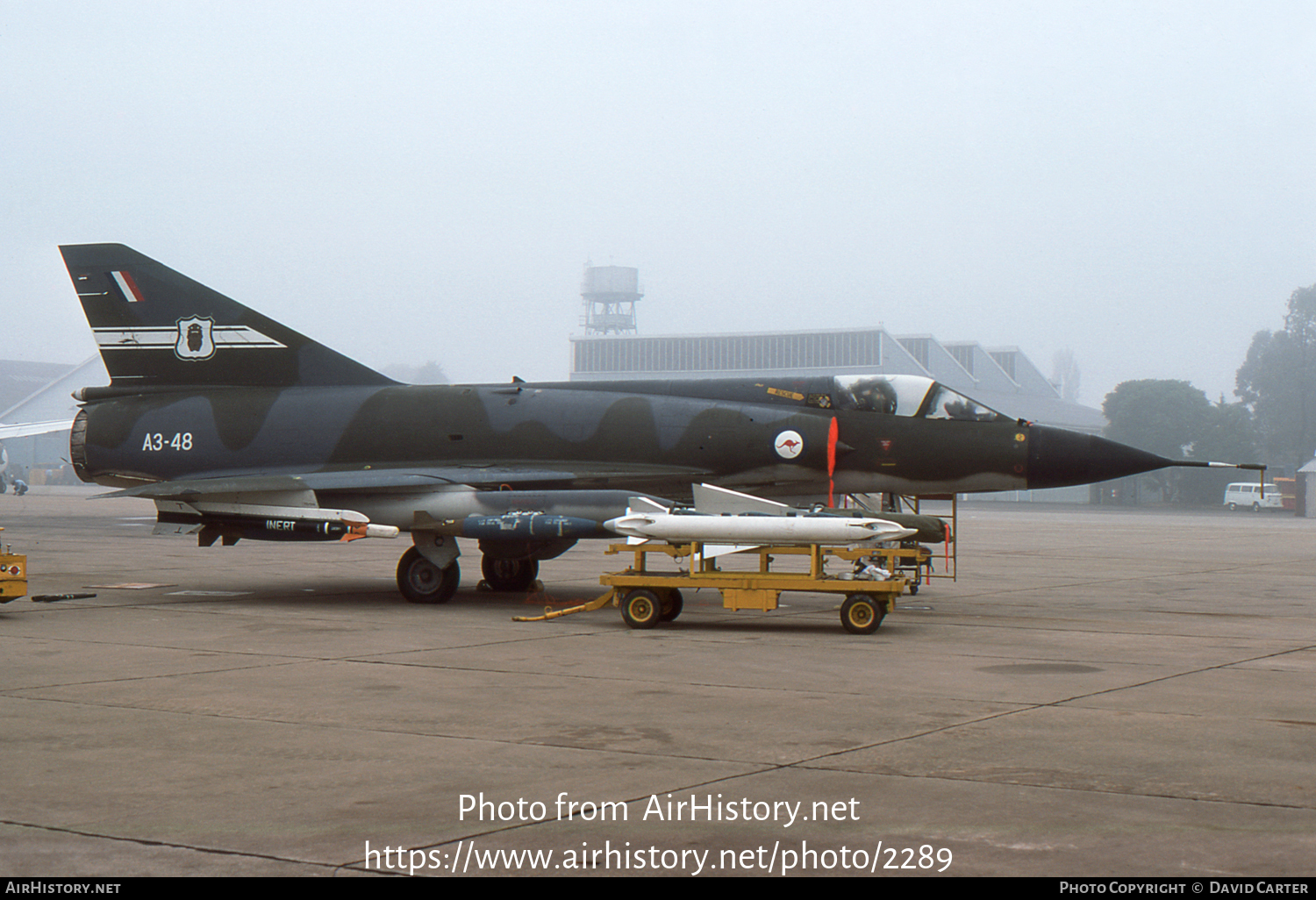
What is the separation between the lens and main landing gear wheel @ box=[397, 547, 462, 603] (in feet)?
48.2

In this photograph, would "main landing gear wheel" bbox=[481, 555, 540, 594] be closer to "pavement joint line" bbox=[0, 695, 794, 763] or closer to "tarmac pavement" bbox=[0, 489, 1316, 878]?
"tarmac pavement" bbox=[0, 489, 1316, 878]

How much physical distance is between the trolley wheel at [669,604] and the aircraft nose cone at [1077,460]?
4.69 meters

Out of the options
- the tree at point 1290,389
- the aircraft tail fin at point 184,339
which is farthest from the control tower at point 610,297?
the aircraft tail fin at point 184,339

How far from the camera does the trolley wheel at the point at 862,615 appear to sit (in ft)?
37.8

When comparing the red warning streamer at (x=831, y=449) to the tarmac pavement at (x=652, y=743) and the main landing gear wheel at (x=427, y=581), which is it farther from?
the main landing gear wheel at (x=427, y=581)

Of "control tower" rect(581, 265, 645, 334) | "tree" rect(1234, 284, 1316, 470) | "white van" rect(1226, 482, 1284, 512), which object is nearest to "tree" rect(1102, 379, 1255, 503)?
"white van" rect(1226, 482, 1284, 512)

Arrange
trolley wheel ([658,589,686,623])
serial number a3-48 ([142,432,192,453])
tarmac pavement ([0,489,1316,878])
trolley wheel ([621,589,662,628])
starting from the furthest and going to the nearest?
serial number a3-48 ([142,432,192,453]) → trolley wheel ([658,589,686,623]) → trolley wheel ([621,589,662,628]) → tarmac pavement ([0,489,1316,878])

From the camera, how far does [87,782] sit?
547 centimetres

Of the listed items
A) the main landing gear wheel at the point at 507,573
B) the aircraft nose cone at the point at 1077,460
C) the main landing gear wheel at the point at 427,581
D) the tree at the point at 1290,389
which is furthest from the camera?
the tree at the point at 1290,389

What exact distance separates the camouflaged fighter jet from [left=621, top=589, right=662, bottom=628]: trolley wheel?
1.15m

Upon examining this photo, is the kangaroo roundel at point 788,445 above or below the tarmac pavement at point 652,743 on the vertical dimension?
above

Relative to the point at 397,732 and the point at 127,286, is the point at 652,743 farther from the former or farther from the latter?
the point at 127,286

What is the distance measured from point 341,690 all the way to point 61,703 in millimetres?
1700

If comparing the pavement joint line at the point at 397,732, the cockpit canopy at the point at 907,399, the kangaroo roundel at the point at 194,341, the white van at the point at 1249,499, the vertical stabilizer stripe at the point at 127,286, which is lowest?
the white van at the point at 1249,499
